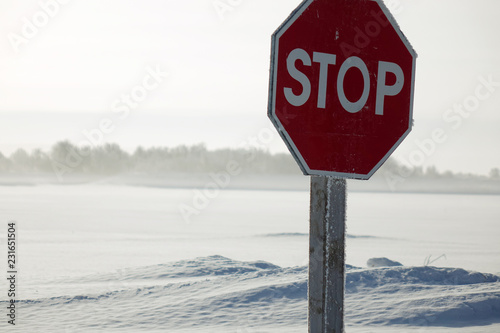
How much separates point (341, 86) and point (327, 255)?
75 cm

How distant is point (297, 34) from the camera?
2273 mm

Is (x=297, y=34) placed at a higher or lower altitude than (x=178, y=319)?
higher

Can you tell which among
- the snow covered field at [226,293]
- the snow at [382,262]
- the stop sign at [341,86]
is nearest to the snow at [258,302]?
the snow covered field at [226,293]

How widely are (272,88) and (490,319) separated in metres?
6.28

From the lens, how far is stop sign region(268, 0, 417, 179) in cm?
224

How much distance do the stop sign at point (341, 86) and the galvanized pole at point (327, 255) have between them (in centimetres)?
11

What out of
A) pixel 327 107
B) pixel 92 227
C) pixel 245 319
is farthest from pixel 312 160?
pixel 92 227

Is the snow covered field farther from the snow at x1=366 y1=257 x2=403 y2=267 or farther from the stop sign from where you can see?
the stop sign

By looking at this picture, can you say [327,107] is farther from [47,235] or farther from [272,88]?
[47,235]

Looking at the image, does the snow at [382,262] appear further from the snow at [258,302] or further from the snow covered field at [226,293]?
the snow at [258,302]

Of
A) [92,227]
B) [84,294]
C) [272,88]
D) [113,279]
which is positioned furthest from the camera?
[92,227]

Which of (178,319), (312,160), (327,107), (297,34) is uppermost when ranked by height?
(297,34)

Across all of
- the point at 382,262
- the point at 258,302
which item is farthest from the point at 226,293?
the point at 382,262

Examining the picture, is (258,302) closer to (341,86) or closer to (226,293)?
(226,293)
